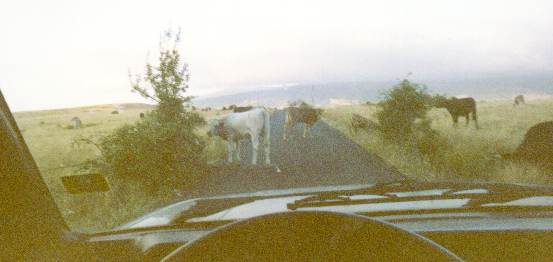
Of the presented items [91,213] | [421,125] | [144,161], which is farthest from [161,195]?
[421,125]

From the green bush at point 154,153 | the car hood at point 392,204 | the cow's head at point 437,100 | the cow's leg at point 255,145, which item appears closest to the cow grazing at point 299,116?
the cow's head at point 437,100

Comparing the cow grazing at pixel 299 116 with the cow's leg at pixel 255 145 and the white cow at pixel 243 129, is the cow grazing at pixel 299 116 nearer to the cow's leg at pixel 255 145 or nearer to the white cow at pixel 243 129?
the white cow at pixel 243 129

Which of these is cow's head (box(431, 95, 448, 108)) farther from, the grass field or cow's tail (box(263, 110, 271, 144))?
cow's tail (box(263, 110, 271, 144))

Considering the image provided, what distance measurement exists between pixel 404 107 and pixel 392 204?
62.8ft

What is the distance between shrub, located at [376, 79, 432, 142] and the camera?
2142 centimetres

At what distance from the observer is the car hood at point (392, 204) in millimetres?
2711

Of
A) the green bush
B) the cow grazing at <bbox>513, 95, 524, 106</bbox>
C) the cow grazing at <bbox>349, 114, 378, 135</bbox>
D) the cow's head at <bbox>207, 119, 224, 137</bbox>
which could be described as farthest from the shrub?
the cow grazing at <bbox>513, 95, 524, 106</bbox>

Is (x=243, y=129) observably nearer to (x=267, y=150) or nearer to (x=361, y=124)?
(x=267, y=150)

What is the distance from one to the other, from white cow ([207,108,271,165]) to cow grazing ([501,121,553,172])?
7.50 meters

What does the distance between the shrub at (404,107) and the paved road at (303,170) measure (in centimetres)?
172

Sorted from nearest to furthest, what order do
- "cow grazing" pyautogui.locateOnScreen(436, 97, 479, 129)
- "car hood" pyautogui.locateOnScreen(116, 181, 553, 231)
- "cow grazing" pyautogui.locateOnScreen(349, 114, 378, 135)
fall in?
1. "car hood" pyautogui.locateOnScreen(116, 181, 553, 231)
2. "cow grazing" pyautogui.locateOnScreen(349, 114, 378, 135)
3. "cow grazing" pyautogui.locateOnScreen(436, 97, 479, 129)

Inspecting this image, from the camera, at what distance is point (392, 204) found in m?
3.04

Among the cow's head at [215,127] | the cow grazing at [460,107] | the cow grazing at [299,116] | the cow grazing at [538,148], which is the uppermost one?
the cow grazing at [538,148]

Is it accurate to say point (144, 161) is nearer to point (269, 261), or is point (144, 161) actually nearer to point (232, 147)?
point (232, 147)
